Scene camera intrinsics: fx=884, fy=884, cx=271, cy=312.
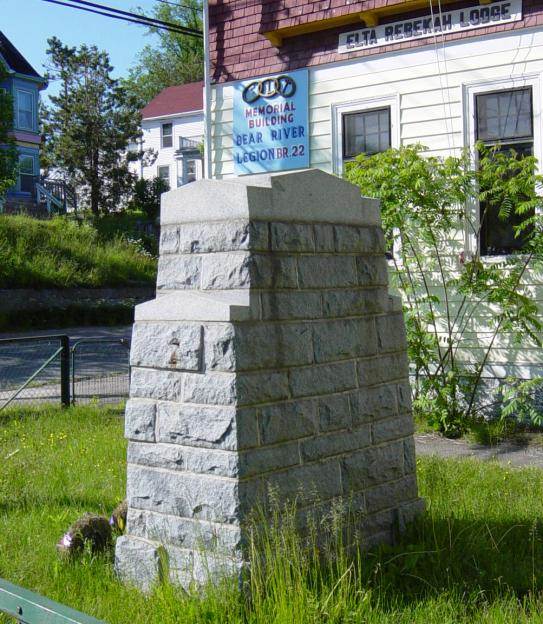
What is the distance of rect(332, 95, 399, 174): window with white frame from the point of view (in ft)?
35.7

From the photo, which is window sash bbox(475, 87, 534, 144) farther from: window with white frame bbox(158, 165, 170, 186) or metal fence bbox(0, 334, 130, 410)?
window with white frame bbox(158, 165, 170, 186)

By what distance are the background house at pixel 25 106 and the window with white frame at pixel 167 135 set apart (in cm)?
1236

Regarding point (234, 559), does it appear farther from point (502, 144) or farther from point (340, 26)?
point (340, 26)

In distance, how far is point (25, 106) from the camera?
42.7m

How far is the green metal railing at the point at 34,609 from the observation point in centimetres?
239

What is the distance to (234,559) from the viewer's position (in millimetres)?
4156

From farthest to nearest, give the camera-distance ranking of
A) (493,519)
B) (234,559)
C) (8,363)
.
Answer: (8,363) → (493,519) → (234,559)

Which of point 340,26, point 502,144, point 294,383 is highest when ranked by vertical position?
point 340,26

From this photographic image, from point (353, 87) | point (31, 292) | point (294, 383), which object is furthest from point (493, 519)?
point (31, 292)

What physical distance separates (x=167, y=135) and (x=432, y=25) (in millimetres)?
46420

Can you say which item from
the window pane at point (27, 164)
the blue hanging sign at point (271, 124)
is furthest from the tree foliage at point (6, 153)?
the window pane at point (27, 164)

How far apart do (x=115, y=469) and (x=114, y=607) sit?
3202mm

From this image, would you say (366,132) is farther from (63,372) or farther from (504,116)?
(63,372)

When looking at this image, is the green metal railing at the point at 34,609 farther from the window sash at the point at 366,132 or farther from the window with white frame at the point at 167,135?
the window with white frame at the point at 167,135
